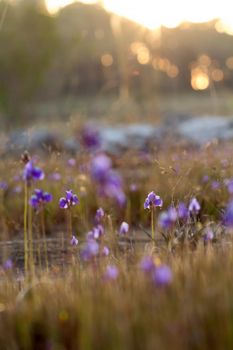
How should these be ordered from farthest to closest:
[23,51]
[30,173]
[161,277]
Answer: [23,51] < [30,173] < [161,277]

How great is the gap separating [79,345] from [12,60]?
19.9 m

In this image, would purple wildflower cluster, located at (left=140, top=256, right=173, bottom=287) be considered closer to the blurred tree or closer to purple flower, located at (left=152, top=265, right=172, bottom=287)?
purple flower, located at (left=152, top=265, right=172, bottom=287)

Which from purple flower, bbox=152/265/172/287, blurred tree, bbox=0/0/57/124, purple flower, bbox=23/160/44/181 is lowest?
purple flower, bbox=152/265/172/287

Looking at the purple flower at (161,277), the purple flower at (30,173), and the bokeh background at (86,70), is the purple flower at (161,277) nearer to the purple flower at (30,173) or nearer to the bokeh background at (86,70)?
the purple flower at (30,173)

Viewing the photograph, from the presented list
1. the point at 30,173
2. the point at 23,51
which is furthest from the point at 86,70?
the point at 30,173

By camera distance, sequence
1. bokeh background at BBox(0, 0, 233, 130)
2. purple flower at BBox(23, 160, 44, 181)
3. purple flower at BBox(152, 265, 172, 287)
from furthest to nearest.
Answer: bokeh background at BBox(0, 0, 233, 130), purple flower at BBox(23, 160, 44, 181), purple flower at BBox(152, 265, 172, 287)

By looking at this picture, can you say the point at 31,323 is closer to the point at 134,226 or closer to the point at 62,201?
the point at 62,201

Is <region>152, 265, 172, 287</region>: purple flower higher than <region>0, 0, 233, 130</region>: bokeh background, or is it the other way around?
<region>0, 0, 233, 130</region>: bokeh background

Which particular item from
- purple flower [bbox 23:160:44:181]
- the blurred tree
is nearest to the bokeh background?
the blurred tree

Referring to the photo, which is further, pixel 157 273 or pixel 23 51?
pixel 23 51

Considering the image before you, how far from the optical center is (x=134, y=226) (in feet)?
17.4

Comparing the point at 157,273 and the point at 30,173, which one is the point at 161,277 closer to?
the point at 157,273

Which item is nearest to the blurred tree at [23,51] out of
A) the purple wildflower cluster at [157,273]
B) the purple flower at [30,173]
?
the purple flower at [30,173]

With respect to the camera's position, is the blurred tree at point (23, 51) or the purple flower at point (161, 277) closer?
the purple flower at point (161, 277)
